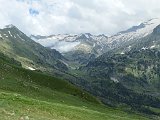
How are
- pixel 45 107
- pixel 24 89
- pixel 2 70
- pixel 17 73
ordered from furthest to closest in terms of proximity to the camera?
pixel 17 73
pixel 2 70
pixel 24 89
pixel 45 107

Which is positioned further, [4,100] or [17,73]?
[17,73]

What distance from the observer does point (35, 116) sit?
39.6 metres

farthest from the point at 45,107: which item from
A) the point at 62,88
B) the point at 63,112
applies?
the point at 62,88

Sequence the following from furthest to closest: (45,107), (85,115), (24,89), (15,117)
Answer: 1. (24,89)
2. (85,115)
3. (45,107)
4. (15,117)

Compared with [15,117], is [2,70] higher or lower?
higher

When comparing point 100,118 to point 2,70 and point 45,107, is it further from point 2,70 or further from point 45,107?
point 2,70

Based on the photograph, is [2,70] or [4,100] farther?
Result: [2,70]

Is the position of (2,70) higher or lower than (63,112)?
higher

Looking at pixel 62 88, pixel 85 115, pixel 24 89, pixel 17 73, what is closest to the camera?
pixel 85 115

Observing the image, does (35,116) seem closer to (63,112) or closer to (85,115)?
(63,112)

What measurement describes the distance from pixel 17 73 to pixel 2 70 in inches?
318

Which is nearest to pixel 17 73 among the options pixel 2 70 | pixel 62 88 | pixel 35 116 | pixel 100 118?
pixel 2 70

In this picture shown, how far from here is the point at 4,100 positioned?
43.6m

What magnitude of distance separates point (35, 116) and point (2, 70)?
154ft
